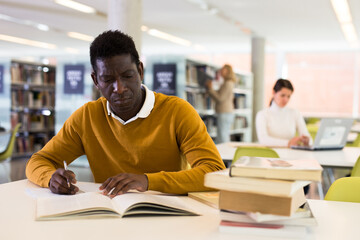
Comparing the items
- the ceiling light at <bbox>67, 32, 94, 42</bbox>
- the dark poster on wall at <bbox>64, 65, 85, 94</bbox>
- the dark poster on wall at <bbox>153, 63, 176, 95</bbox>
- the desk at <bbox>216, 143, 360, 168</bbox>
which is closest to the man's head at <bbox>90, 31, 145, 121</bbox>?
the desk at <bbox>216, 143, 360, 168</bbox>

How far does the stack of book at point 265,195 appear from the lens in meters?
0.97

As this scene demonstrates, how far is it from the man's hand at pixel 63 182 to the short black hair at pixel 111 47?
42 cm

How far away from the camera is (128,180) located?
4.33 ft

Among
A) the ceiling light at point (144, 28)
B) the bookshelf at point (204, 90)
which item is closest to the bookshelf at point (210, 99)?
the bookshelf at point (204, 90)

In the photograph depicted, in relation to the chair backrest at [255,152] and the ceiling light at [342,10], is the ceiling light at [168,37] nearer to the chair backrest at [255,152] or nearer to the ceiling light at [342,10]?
the ceiling light at [342,10]

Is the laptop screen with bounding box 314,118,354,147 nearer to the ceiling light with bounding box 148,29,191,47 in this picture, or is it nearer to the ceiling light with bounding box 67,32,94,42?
the ceiling light with bounding box 148,29,191,47

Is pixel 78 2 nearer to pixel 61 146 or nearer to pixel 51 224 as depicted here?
pixel 61 146

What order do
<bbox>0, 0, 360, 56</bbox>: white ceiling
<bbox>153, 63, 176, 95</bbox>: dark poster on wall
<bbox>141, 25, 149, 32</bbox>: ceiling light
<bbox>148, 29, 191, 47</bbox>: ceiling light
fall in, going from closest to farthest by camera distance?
<bbox>153, 63, 176, 95</bbox>: dark poster on wall
<bbox>0, 0, 360, 56</bbox>: white ceiling
<bbox>141, 25, 149, 32</bbox>: ceiling light
<bbox>148, 29, 191, 47</bbox>: ceiling light

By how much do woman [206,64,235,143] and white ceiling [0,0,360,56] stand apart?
4.23 feet

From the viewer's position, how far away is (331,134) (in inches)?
132

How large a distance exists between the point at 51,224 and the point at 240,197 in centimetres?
48

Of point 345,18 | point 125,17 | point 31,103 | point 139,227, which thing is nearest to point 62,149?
point 139,227

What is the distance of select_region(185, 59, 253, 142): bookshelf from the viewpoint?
7.24m

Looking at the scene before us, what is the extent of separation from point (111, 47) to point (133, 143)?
14.9 inches
